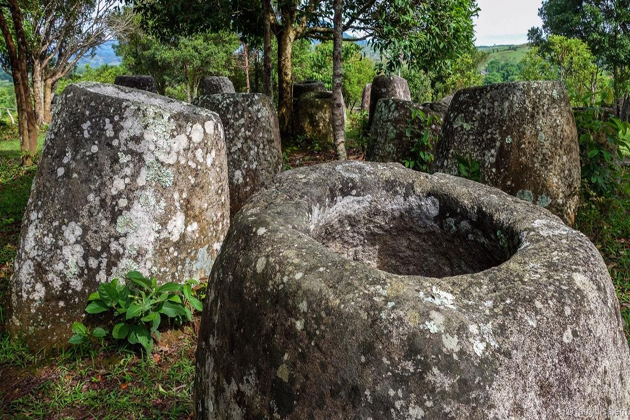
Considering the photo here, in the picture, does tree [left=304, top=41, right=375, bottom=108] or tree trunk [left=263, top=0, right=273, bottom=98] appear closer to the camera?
tree trunk [left=263, top=0, right=273, bottom=98]

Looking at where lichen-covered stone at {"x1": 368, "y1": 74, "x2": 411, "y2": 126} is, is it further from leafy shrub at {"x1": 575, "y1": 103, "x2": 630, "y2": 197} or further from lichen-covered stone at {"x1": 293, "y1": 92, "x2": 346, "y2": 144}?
leafy shrub at {"x1": 575, "y1": 103, "x2": 630, "y2": 197}

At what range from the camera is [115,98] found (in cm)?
372

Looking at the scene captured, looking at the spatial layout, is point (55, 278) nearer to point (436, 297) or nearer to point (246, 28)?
point (436, 297)

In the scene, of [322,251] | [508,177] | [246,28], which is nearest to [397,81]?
[246,28]

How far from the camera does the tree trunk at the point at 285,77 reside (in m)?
12.3

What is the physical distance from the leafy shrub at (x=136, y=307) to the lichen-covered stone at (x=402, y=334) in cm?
186

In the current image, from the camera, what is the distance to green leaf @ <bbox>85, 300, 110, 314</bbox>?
142 inches

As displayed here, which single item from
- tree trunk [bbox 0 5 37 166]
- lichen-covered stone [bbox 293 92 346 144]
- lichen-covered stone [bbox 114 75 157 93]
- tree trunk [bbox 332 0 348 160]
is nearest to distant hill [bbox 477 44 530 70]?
lichen-covered stone [bbox 293 92 346 144]

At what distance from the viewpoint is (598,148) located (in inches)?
222

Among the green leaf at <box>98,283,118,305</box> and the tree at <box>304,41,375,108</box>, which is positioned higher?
the tree at <box>304,41,375,108</box>

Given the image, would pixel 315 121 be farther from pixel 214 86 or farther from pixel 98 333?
pixel 98 333

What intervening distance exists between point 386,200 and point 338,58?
609 centimetres

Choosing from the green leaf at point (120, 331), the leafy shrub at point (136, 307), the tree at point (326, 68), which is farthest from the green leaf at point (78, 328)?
the tree at point (326, 68)

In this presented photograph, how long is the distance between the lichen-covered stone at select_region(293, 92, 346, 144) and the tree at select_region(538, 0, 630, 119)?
19418 millimetres
